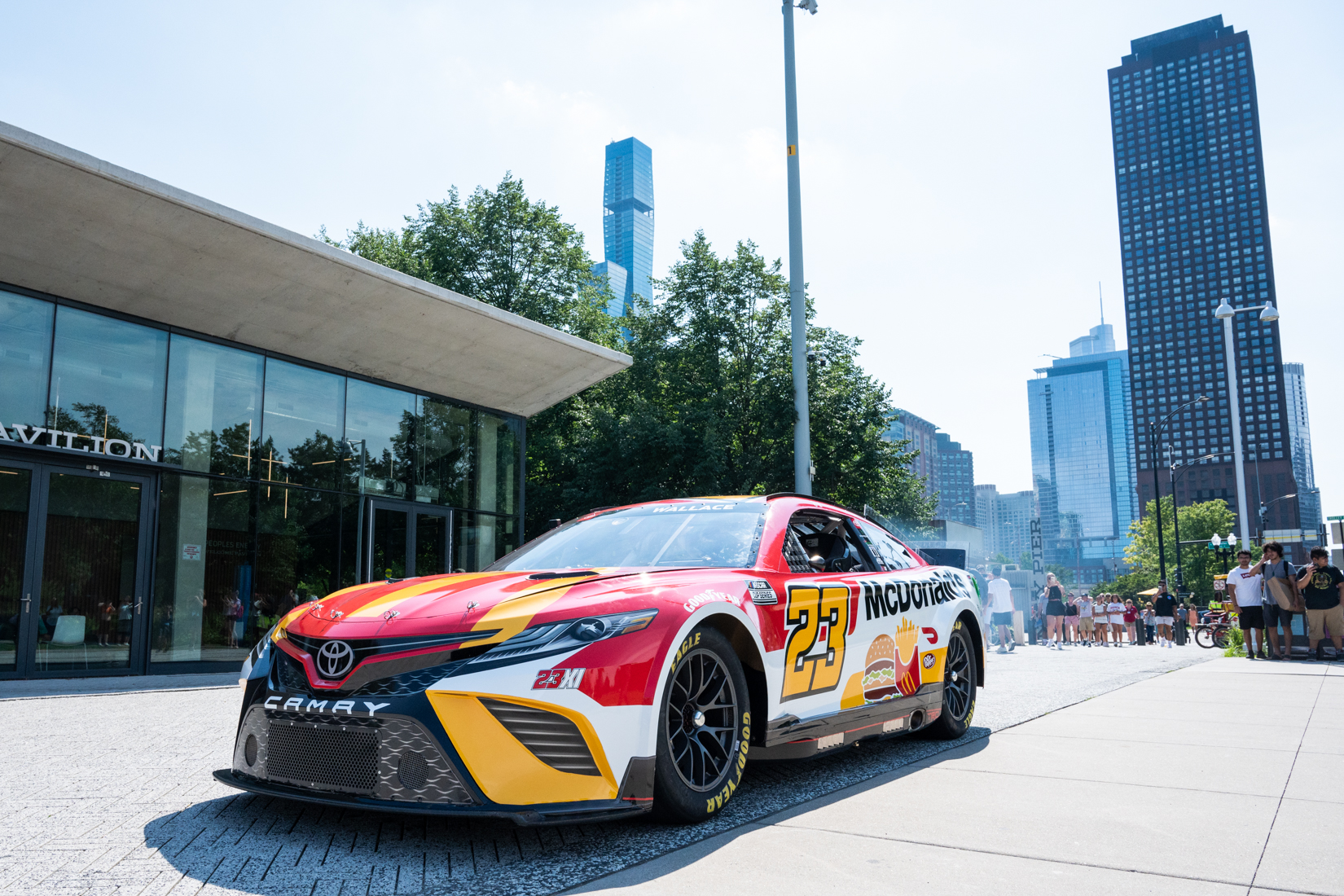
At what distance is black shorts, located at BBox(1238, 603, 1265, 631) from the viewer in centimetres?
1494

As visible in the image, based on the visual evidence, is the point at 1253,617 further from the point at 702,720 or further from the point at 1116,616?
the point at 702,720

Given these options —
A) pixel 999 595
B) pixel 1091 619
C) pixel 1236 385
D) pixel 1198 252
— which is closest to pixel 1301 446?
pixel 1198 252

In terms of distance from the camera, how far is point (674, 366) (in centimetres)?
3441

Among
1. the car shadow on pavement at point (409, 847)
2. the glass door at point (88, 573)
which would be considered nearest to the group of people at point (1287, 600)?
the car shadow on pavement at point (409, 847)

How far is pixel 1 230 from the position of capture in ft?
37.3

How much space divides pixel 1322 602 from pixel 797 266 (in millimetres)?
9380

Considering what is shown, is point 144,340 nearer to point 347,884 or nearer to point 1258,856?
point 347,884

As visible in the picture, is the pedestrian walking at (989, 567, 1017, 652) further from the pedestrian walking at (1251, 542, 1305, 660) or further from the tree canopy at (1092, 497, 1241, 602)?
the tree canopy at (1092, 497, 1241, 602)

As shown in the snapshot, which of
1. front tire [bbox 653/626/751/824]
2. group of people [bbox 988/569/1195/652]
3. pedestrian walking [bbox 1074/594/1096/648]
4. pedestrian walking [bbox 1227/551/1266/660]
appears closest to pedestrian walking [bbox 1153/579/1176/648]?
group of people [bbox 988/569/1195/652]

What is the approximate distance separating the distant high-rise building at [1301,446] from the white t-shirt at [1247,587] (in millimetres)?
133974

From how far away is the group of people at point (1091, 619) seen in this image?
19.5m

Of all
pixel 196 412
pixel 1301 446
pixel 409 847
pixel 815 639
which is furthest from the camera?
pixel 1301 446

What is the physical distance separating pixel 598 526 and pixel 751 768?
1.59m

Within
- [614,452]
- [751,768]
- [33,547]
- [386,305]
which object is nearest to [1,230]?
[33,547]
